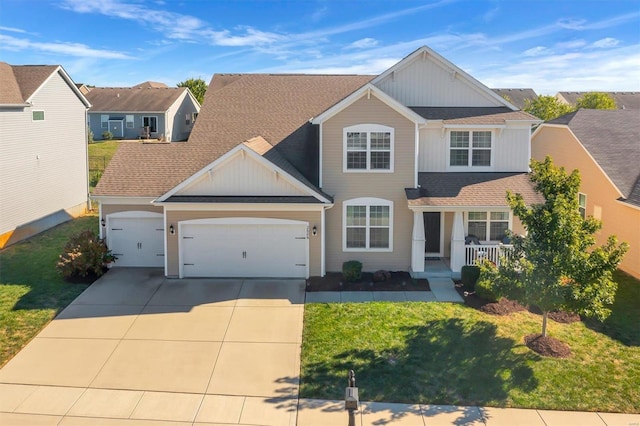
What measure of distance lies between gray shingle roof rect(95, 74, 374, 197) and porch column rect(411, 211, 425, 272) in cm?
460

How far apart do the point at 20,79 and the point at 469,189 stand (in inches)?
814

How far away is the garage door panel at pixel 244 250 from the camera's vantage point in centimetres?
1842

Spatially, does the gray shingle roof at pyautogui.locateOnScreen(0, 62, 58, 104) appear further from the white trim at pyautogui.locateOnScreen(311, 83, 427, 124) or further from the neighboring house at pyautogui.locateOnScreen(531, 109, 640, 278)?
the neighboring house at pyautogui.locateOnScreen(531, 109, 640, 278)

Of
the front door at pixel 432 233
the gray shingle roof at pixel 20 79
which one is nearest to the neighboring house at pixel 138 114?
the gray shingle roof at pixel 20 79

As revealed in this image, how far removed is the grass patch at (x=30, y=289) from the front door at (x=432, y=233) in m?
12.5

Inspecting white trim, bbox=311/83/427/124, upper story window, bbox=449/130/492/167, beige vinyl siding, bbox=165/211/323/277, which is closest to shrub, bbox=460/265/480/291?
upper story window, bbox=449/130/492/167

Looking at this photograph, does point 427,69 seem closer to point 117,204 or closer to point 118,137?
point 117,204

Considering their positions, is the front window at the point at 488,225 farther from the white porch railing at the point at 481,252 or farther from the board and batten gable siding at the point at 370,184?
the board and batten gable siding at the point at 370,184

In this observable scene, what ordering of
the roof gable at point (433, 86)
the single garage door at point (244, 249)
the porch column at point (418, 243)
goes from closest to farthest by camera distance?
the single garage door at point (244, 249), the porch column at point (418, 243), the roof gable at point (433, 86)

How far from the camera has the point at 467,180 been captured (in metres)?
19.6

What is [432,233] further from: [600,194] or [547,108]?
[547,108]

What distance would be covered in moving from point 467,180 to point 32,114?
747 inches

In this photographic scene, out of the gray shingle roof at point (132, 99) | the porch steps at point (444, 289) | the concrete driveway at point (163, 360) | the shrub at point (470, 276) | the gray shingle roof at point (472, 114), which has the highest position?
the gray shingle roof at point (132, 99)

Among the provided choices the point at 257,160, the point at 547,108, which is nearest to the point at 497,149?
the point at 257,160
